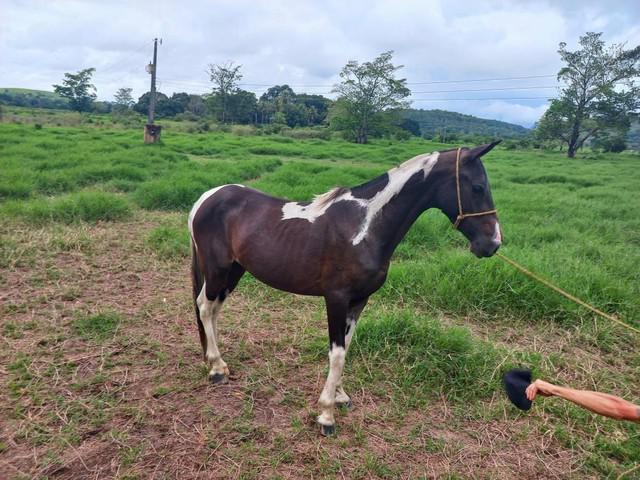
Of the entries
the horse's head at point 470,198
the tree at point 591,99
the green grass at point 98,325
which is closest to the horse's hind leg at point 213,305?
the green grass at point 98,325

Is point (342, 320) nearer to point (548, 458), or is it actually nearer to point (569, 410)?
point (548, 458)

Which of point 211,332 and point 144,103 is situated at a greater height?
point 144,103

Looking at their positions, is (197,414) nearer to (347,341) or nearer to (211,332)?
(211,332)

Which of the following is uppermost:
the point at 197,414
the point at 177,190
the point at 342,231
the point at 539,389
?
the point at 342,231

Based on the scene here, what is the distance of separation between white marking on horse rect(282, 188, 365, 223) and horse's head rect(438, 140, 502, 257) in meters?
0.55

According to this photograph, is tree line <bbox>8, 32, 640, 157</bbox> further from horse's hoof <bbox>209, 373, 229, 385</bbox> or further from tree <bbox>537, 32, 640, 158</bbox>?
horse's hoof <bbox>209, 373, 229, 385</bbox>

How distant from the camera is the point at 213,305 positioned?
304 centimetres

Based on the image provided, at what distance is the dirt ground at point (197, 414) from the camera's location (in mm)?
2285

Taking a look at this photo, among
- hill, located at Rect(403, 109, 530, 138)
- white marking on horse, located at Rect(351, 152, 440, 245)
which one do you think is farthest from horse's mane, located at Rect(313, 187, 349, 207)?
hill, located at Rect(403, 109, 530, 138)

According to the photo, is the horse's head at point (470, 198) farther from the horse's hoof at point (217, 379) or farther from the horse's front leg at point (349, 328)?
the horse's hoof at point (217, 379)

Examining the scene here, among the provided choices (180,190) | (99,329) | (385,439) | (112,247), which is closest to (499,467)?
(385,439)

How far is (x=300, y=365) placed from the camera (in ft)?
10.8

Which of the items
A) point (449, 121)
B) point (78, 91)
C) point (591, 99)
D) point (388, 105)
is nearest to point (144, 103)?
point (78, 91)

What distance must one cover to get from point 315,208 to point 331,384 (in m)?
1.14
